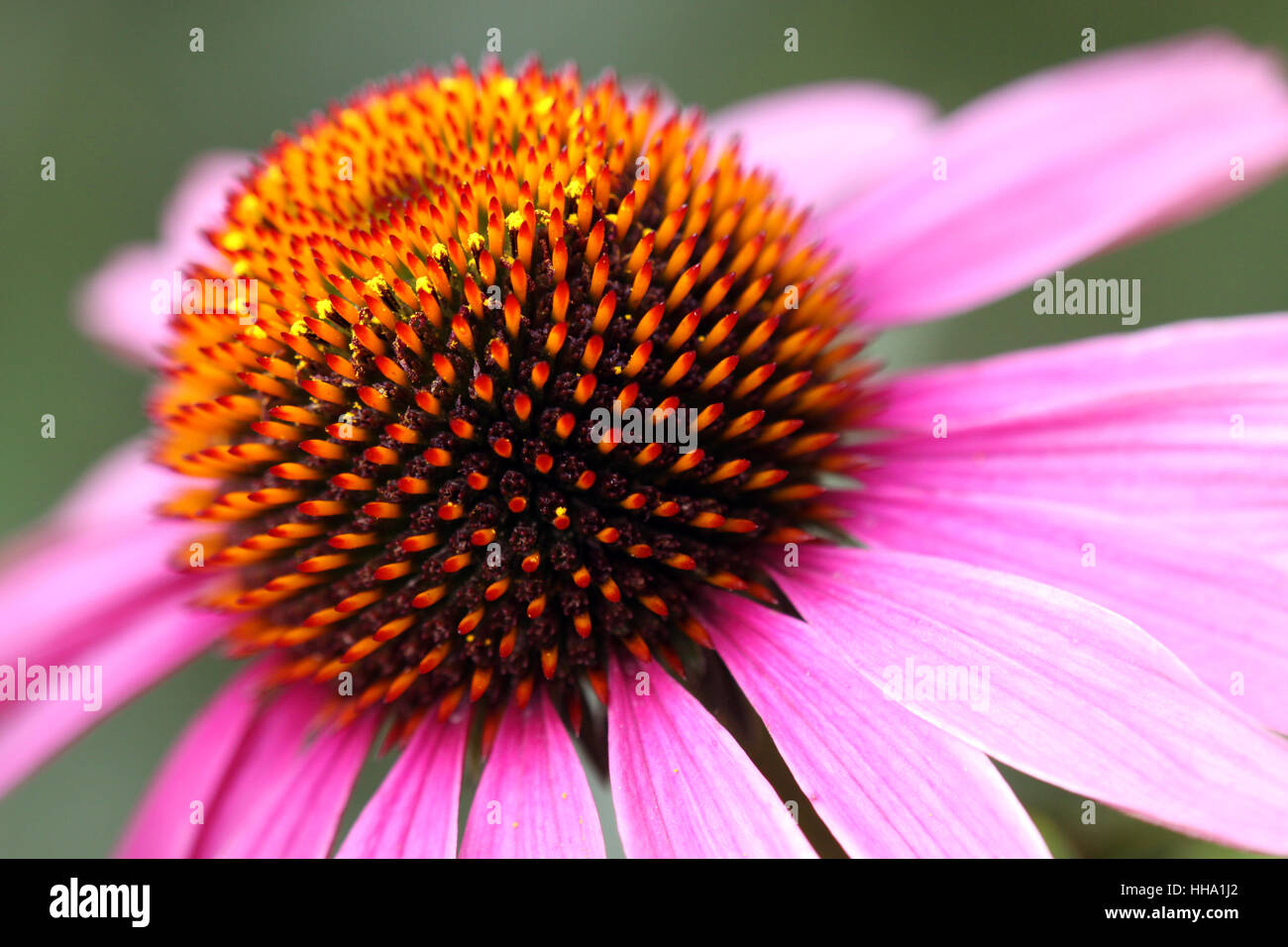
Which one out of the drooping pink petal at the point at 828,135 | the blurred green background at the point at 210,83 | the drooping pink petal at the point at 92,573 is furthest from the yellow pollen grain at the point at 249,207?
the blurred green background at the point at 210,83

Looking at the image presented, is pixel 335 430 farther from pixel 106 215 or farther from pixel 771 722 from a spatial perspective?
pixel 106 215

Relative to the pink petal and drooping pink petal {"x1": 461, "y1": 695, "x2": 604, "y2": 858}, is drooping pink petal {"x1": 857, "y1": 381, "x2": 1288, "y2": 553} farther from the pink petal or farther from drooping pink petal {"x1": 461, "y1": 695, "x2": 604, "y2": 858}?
the pink petal

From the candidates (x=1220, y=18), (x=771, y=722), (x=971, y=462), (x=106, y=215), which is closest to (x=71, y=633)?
(x=771, y=722)

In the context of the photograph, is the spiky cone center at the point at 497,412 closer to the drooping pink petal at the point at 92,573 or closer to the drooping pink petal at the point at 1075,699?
the drooping pink petal at the point at 1075,699

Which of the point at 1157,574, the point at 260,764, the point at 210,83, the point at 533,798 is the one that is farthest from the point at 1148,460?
the point at 210,83

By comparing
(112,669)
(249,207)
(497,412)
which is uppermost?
(249,207)

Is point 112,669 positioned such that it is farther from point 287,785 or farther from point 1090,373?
point 1090,373

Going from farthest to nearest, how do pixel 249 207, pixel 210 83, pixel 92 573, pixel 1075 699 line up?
pixel 210 83 → pixel 92 573 → pixel 249 207 → pixel 1075 699
